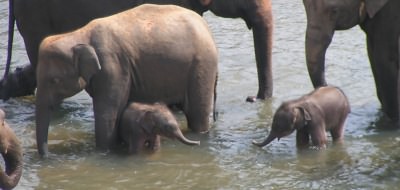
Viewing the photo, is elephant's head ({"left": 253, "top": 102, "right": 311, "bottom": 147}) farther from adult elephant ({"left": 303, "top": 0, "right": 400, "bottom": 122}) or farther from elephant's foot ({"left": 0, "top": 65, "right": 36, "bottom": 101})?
elephant's foot ({"left": 0, "top": 65, "right": 36, "bottom": 101})

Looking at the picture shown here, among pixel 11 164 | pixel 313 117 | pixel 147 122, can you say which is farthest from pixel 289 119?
pixel 11 164

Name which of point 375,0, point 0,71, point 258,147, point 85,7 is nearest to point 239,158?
point 258,147

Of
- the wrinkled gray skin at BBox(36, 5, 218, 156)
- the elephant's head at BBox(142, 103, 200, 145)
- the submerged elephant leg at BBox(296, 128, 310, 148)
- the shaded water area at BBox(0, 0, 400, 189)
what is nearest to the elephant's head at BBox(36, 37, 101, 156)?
the wrinkled gray skin at BBox(36, 5, 218, 156)

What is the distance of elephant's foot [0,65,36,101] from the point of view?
1150 centimetres

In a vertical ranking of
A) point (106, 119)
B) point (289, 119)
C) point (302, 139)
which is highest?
point (289, 119)

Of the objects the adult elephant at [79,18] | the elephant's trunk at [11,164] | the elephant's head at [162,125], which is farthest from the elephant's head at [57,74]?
the adult elephant at [79,18]

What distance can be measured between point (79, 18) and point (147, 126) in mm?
2794

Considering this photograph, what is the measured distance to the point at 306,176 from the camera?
8.83 meters

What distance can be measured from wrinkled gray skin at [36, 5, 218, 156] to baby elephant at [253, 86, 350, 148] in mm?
858

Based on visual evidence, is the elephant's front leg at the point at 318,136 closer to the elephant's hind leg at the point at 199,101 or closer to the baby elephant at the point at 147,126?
the baby elephant at the point at 147,126

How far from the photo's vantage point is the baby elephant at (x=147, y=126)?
9.27m

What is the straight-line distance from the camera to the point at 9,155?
8.03 m

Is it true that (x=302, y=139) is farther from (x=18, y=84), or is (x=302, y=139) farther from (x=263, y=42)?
(x=18, y=84)

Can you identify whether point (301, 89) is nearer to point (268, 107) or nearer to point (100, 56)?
point (268, 107)
